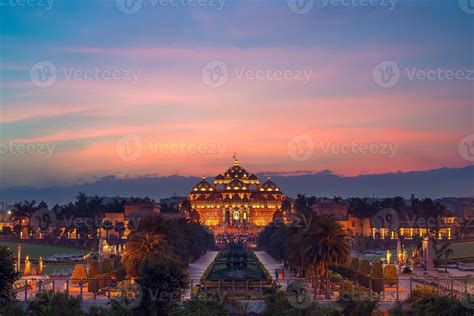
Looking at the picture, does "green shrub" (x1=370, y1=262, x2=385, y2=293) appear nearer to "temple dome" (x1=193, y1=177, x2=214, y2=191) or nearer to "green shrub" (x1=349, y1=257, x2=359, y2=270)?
"green shrub" (x1=349, y1=257, x2=359, y2=270)

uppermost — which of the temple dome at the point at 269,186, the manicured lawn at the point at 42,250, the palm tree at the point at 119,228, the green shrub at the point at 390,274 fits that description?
the temple dome at the point at 269,186

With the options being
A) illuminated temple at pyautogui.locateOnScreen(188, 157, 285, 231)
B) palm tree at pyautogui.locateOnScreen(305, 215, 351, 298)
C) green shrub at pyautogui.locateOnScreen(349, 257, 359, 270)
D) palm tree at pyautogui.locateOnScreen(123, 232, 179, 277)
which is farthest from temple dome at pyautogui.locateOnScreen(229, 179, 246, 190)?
palm tree at pyautogui.locateOnScreen(305, 215, 351, 298)

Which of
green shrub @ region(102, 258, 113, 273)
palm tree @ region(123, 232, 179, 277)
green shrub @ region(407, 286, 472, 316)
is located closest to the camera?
green shrub @ region(407, 286, 472, 316)

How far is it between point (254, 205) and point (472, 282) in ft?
484

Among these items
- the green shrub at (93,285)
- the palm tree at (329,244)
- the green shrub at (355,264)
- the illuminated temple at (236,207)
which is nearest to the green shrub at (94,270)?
the green shrub at (93,285)

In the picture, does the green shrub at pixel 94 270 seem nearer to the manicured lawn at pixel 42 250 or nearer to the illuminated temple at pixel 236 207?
the manicured lawn at pixel 42 250

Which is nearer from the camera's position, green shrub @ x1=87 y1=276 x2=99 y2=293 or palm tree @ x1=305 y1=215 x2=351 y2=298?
green shrub @ x1=87 y1=276 x2=99 y2=293

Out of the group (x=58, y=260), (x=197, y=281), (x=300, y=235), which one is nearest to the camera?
(x=300, y=235)

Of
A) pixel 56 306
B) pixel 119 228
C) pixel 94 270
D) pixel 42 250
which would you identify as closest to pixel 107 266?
pixel 94 270

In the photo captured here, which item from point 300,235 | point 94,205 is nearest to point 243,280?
point 300,235

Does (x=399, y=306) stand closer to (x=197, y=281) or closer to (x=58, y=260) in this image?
(x=197, y=281)

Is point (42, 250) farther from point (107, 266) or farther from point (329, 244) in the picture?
point (329, 244)

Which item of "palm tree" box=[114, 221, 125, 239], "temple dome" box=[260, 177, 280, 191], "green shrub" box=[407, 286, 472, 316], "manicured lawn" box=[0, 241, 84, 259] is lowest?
"green shrub" box=[407, 286, 472, 316]

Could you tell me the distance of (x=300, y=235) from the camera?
1837 inches
